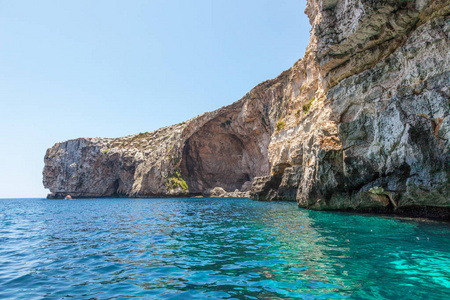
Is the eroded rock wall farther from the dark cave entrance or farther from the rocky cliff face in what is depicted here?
the dark cave entrance

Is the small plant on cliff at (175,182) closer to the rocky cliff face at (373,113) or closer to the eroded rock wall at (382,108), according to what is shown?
the rocky cliff face at (373,113)

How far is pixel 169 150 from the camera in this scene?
6925cm

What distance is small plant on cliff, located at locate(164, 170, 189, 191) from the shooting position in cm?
6781

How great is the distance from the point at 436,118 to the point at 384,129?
10.4 ft

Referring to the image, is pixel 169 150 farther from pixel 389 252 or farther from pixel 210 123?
pixel 389 252

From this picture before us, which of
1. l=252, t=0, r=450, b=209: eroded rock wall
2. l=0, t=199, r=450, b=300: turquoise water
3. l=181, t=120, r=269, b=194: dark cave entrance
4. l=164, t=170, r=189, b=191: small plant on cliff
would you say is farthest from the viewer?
l=181, t=120, r=269, b=194: dark cave entrance

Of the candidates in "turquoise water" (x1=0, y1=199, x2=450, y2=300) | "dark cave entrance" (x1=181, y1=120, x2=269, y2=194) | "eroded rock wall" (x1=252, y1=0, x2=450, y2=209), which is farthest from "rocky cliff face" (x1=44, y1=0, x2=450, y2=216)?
"dark cave entrance" (x1=181, y1=120, x2=269, y2=194)

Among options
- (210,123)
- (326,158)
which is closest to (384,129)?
(326,158)

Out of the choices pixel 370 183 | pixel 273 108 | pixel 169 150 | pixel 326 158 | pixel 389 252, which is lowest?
pixel 389 252

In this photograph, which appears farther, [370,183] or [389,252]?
[370,183]

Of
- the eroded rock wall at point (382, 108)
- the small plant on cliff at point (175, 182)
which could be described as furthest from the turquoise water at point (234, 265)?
the small plant on cliff at point (175, 182)

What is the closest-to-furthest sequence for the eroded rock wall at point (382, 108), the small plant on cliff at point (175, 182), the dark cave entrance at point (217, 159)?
the eroded rock wall at point (382, 108), the small plant on cliff at point (175, 182), the dark cave entrance at point (217, 159)

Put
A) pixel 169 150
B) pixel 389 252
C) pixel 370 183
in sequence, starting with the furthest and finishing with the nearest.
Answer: pixel 169 150 → pixel 370 183 → pixel 389 252

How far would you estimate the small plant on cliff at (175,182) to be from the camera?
2670 inches
